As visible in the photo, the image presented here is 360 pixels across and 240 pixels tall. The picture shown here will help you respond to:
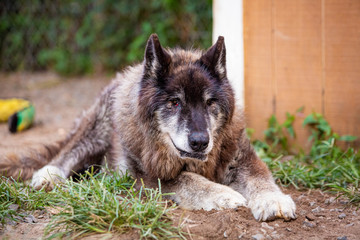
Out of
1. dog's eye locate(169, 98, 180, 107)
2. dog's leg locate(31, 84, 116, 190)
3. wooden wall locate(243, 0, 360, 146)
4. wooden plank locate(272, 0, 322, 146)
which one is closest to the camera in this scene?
dog's eye locate(169, 98, 180, 107)

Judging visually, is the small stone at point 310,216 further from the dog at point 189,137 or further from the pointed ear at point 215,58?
the pointed ear at point 215,58

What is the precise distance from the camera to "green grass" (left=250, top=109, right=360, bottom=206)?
407 cm

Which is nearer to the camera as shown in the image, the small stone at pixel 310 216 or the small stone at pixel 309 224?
the small stone at pixel 309 224

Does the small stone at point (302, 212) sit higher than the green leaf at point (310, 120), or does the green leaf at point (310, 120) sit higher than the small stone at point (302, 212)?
the green leaf at point (310, 120)

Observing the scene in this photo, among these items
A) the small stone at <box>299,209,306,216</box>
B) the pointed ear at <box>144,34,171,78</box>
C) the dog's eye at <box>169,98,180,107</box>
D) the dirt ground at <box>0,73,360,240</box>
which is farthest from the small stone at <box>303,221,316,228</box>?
the pointed ear at <box>144,34,171,78</box>

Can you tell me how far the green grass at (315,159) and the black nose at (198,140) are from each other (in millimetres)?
1332

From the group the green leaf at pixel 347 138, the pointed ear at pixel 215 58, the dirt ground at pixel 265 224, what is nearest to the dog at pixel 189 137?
the pointed ear at pixel 215 58

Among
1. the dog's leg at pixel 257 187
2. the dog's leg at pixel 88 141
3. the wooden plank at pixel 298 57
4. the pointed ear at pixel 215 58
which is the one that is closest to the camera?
the dog's leg at pixel 257 187

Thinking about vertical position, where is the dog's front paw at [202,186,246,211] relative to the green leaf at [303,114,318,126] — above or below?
below

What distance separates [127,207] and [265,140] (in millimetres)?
2691

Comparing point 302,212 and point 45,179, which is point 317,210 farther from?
point 45,179

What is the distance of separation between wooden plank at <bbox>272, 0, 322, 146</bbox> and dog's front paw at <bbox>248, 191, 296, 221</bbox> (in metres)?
2.01

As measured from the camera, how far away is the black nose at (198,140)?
3256 mm

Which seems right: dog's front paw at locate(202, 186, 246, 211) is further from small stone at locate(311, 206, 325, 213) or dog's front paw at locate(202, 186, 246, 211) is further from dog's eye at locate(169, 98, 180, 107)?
dog's eye at locate(169, 98, 180, 107)
